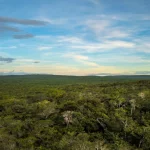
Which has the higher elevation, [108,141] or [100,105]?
[100,105]

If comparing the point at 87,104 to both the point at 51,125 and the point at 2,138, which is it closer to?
the point at 51,125

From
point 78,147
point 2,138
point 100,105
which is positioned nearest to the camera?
point 78,147

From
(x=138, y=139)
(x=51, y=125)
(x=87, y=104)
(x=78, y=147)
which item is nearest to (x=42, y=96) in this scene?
(x=87, y=104)

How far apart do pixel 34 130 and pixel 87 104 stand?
23.1 metres

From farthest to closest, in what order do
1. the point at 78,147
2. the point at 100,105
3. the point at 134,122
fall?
the point at 100,105
the point at 134,122
the point at 78,147

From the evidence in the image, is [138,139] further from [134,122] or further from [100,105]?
[100,105]

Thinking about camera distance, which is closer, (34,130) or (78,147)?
(78,147)

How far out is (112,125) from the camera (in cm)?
5669

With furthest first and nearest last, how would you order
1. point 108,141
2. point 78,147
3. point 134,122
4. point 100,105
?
point 100,105
point 134,122
point 108,141
point 78,147

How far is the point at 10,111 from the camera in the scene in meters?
75.9

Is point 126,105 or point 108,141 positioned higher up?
point 126,105

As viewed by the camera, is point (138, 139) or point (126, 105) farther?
point (126, 105)

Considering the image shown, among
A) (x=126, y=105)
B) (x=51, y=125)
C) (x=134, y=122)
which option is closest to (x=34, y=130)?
(x=51, y=125)

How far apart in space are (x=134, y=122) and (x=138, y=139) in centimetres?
732
